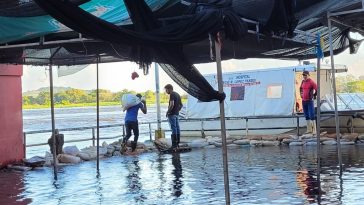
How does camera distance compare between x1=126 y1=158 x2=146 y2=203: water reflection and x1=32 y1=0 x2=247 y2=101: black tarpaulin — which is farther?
x1=126 y1=158 x2=146 y2=203: water reflection

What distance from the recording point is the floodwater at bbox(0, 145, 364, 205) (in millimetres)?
8938

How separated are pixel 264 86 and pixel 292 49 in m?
11.4

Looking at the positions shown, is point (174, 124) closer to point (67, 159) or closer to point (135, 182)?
point (67, 159)

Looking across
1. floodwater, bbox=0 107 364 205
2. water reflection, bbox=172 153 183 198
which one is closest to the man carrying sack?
floodwater, bbox=0 107 364 205

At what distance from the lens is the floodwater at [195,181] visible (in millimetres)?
8938

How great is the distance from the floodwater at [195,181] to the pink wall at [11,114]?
103 cm

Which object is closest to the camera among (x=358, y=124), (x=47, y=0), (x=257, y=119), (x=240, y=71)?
(x=47, y=0)

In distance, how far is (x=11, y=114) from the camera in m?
13.8

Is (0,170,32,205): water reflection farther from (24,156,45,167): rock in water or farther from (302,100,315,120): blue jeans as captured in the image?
(302,100,315,120): blue jeans

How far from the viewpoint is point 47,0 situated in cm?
507

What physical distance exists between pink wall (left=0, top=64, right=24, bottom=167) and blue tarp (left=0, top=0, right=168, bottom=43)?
203 inches

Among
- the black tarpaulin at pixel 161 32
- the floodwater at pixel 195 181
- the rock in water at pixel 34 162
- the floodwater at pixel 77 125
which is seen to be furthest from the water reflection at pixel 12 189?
the floodwater at pixel 77 125

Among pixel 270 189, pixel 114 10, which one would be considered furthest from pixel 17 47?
pixel 270 189

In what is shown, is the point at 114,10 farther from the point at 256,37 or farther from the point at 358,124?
the point at 358,124
